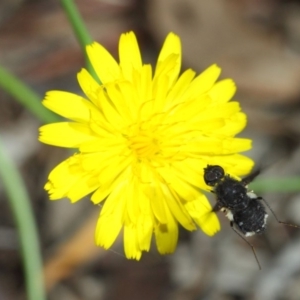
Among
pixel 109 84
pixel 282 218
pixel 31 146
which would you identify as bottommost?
pixel 282 218

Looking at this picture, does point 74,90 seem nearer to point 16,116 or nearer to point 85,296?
point 16,116

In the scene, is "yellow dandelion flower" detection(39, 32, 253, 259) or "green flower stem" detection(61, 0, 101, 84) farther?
"green flower stem" detection(61, 0, 101, 84)

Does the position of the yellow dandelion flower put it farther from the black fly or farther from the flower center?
the black fly

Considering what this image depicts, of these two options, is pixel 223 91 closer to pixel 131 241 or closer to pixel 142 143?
pixel 142 143

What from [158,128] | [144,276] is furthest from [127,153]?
[144,276]

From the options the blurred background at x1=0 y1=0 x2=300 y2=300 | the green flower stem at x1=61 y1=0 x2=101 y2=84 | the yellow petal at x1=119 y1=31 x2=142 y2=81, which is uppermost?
the green flower stem at x1=61 y1=0 x2=101 y2=84

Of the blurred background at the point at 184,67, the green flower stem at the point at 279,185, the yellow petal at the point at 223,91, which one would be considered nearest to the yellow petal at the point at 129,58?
the yellow petal at the point at 223,91

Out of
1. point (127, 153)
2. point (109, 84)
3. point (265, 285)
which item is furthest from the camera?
point (265, 285)

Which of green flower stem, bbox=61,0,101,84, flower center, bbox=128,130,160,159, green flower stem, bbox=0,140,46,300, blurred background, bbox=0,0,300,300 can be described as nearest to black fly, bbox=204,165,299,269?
flower center, bbox=128,130,160,159
